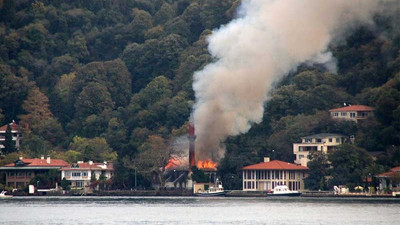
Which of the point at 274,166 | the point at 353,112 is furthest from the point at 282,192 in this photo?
the point at 353,112

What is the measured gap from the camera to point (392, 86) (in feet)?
481

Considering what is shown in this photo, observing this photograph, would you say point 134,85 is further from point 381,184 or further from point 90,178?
point 381,184

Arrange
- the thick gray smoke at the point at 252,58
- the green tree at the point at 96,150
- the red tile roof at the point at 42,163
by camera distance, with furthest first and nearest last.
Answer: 1. the green tree at the point at 96,150
2. the red tile roof at the point at 42,163
3. the thick gray smoke at the point at 252,58

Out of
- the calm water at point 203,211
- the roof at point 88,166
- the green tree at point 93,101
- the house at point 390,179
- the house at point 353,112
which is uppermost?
the green tree at point 93,101

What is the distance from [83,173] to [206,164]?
18980 millimetres

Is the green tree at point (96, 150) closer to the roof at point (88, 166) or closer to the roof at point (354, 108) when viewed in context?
the roof at point (88, 166)

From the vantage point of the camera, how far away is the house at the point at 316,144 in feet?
488

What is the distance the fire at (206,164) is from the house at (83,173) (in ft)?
51.5

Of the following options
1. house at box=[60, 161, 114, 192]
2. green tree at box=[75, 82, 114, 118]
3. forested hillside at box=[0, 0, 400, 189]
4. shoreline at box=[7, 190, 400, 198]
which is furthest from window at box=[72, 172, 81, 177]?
green tree at box=[75, 82, 114, 118]

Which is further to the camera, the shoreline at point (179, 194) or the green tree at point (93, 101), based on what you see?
the green tree at point (93, 101)

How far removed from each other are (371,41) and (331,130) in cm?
1538

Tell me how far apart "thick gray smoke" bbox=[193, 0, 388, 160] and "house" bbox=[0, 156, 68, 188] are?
83.5 ft

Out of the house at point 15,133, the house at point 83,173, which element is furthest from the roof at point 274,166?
the house at point 15,133

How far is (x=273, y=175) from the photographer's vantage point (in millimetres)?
143750
